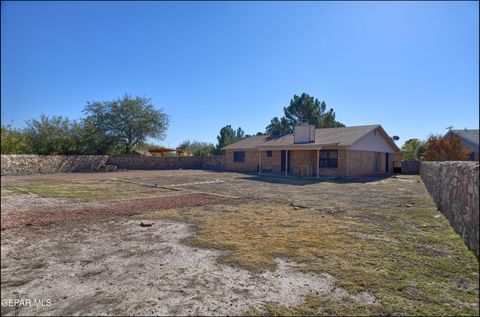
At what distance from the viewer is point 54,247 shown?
4.53 m

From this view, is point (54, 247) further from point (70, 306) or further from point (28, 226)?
point (70, 306)

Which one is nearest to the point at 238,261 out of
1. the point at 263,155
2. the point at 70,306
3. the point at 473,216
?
the point at 70,306

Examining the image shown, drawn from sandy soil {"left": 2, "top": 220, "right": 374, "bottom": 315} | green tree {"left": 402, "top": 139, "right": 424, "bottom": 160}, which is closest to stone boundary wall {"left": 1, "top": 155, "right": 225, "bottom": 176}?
sandy soil {"left": 2, "top": 220, "right": 374, "bottom": 315}

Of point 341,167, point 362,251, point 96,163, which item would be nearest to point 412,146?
point 341,167

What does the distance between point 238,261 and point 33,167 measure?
2471 cm

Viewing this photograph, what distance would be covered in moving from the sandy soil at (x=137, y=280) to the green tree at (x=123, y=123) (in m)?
28.2

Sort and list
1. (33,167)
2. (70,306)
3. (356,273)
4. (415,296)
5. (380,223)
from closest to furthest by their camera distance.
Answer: (70,306), (415,296), (356,273), (380,223), (33,167)

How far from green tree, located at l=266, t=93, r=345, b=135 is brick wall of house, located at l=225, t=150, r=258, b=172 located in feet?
27.4

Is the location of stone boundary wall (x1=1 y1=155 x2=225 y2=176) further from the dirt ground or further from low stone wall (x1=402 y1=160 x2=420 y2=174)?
low stone wall (x1=402 y1=160 x2=420 y2=174)

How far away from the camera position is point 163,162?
105 feet

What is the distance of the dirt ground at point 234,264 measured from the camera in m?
2.87

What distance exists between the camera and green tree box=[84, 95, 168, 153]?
30531 mm

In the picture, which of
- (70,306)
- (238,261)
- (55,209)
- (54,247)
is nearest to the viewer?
(70,306)

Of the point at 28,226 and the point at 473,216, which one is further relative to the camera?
the point at 28,226
